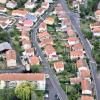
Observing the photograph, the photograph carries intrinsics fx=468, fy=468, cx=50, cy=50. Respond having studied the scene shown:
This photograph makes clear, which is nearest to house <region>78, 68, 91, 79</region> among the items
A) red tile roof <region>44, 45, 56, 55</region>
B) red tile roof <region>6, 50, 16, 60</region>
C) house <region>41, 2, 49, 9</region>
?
red tile roof <region>44, 45, 56, 55</region>

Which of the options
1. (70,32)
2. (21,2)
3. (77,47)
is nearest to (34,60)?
(77,47)

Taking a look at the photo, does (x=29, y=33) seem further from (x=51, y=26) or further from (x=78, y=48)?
(x=78, y=48)

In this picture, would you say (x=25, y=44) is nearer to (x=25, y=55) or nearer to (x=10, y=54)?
(x=25, y=55)

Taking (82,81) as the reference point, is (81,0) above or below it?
above

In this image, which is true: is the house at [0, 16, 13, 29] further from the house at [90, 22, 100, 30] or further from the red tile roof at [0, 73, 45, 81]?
the red tile roof at [0, 73, 45, 81]

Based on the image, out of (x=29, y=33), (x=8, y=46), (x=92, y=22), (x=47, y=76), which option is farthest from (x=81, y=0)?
(x=47, y=76)

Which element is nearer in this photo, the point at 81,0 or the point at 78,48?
the point at 78,48
